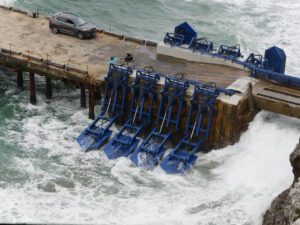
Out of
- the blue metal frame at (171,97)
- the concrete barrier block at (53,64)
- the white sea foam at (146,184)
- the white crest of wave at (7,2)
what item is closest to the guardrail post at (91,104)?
the white sea foam at (146,184)

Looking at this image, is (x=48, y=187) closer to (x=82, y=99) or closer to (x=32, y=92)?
(x=82, y=99)

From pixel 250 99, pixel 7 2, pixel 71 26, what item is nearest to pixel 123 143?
pixel 250 99

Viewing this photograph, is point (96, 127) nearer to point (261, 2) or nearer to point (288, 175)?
point (288, 175)

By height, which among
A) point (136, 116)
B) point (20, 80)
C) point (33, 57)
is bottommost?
point (136, 116)

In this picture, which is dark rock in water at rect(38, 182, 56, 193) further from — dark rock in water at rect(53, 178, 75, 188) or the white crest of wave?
the white crest of wave

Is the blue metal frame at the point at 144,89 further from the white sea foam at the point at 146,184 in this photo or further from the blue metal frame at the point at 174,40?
the blue metal frame at the point at 174,40

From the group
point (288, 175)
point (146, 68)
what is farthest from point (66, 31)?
point (288, 175)

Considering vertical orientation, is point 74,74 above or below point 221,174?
above
